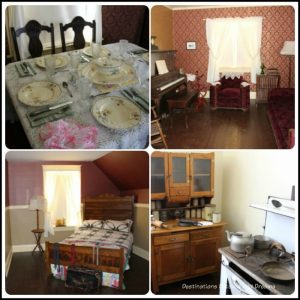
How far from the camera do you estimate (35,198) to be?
1540mm

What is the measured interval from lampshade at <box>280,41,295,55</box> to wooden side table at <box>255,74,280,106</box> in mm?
126

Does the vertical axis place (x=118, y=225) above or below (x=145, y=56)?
below

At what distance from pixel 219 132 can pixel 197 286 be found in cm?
77

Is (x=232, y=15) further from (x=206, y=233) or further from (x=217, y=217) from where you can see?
(x=206, y=233)

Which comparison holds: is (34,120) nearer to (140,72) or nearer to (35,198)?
(35,198)

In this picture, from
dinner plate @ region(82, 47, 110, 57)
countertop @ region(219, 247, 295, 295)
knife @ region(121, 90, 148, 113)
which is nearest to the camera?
countertop @ region(219, 247, 295, 295)

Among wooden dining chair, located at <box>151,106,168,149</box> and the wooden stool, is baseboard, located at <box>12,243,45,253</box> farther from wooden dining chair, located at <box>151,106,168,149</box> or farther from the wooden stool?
the wooden stool

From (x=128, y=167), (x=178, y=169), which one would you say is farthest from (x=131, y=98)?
(x=178, y=169)

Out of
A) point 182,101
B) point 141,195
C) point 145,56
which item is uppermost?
point 145,56

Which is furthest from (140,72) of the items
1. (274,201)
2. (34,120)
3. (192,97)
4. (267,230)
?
(267,230)

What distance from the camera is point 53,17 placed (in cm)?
167

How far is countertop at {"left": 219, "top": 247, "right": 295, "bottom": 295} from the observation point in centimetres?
131

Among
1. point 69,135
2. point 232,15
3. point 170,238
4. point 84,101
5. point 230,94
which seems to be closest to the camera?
point 69,135

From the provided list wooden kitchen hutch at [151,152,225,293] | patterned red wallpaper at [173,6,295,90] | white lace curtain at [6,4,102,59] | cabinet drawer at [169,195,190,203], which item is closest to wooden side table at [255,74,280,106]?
patterned red wallpaper at [173,6,295,90]
